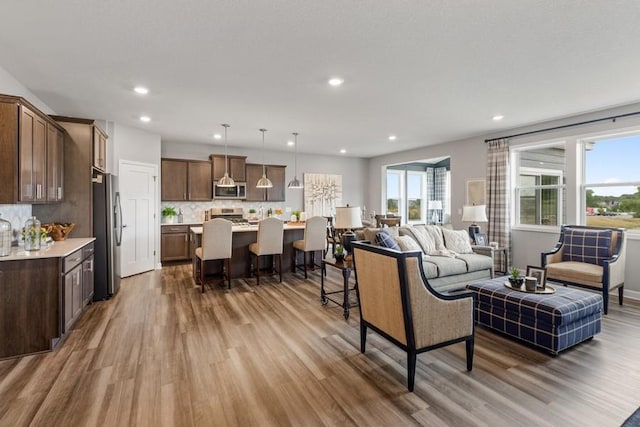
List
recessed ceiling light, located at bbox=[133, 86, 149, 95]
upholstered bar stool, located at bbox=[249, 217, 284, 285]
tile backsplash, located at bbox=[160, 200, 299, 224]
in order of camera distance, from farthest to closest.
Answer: tile backsplash, located at bbox=[160, 200, 299, 224] → upholstered bar stool, located at bbox=[249, 217, 284, 285] → recessed ceiling light, located at bbox=[133, 86, 149, 95]

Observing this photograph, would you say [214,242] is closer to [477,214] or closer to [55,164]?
[55,164]

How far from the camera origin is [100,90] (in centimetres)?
380

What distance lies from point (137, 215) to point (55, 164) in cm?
220

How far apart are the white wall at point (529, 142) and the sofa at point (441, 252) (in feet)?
5.01

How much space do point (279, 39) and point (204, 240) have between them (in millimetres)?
3071

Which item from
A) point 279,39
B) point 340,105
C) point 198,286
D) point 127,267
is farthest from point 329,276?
point 279,39

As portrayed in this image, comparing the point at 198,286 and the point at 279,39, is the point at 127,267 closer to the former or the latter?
the point at 198,286

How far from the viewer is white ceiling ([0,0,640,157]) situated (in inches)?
88.4

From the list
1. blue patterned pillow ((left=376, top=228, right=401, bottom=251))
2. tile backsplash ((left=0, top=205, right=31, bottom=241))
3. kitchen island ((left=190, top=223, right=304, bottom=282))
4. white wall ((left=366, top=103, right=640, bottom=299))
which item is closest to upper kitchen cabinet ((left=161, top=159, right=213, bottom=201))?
kitchen island ((left=190, top=223, right=304, bottom=282))

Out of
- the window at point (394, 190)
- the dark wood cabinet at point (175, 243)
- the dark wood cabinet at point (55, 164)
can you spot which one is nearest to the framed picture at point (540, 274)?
the dark wood cabinet at point (55, 164)

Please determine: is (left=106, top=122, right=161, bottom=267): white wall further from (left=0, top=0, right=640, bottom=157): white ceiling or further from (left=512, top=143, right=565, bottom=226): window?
(left=512, top=143, right=565, bottom=226): window

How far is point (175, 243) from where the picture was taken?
6.72 meters

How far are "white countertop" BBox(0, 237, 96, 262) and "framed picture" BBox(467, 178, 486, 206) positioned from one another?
21.7ft

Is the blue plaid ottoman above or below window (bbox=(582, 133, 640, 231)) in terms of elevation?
below
